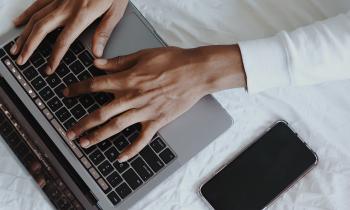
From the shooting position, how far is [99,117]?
694mm

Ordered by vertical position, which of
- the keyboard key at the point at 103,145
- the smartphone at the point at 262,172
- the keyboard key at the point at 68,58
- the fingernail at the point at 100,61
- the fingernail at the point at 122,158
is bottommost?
the smartphone at the point at 262,172

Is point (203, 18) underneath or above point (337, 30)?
above

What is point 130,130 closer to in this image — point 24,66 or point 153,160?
point 153,160

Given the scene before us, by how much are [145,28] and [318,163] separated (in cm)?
32

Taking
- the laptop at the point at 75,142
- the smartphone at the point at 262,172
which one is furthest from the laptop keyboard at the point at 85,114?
the smartphone at the point at 262,172

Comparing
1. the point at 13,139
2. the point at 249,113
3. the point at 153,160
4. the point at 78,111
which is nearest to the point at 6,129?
the point at 13,139

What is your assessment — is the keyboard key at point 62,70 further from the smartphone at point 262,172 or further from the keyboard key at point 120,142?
the smartphone at point 262,172

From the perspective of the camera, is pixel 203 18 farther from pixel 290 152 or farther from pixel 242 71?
pixel 290 152

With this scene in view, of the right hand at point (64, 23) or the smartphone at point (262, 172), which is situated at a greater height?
the right hand at point (64, 23)

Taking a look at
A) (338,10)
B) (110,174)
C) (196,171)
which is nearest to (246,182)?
(196,171)

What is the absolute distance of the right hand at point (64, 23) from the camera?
0.72 m

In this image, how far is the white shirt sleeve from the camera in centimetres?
71

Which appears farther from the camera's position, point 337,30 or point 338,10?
point 338,10

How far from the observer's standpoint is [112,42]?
750 mm
